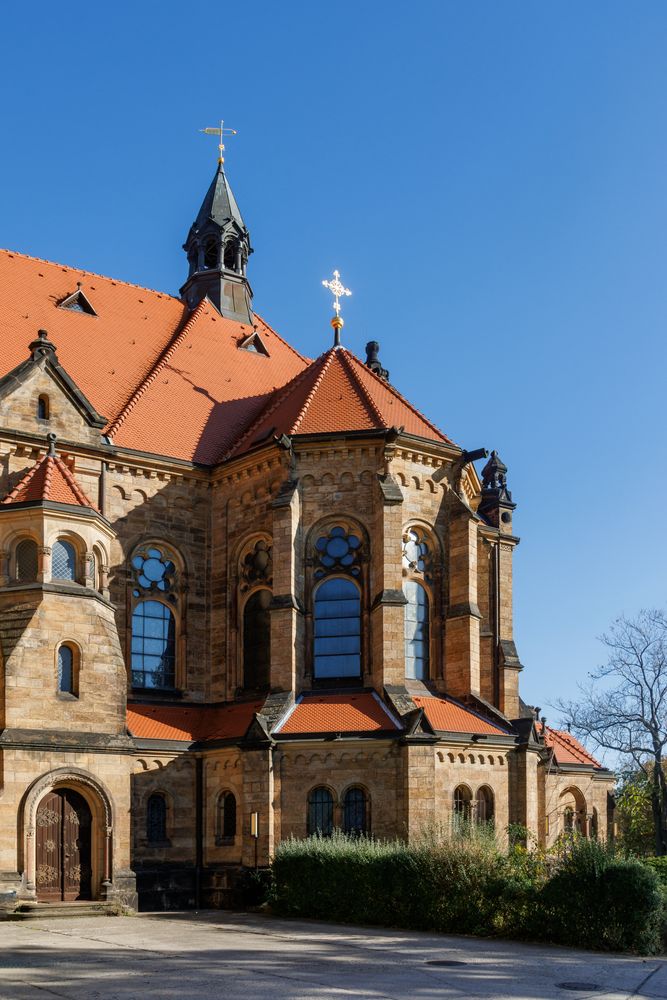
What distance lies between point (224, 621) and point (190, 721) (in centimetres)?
296

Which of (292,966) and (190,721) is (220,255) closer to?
(190,721)

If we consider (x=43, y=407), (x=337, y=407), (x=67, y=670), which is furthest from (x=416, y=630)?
(x=43, y=407)

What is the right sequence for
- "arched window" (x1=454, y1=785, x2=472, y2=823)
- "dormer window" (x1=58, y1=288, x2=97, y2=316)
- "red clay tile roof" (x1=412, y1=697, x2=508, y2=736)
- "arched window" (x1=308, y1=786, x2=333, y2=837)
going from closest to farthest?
1. "arched window" (x1=308, y1=786, x2=333, y2=837)
2. "arched window" (x1=454, y1=785, x2=472, y2=823)
3. "red clay tile roof" (x1=412, y1=697, x2=508, y2=736)
4. "dormer window" (x1=58, y1=288, x2=97, y2=316)

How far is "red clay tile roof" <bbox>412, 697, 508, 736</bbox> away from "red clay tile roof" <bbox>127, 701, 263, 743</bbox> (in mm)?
4391

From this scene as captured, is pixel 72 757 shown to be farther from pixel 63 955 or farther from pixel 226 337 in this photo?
pixel 226 337

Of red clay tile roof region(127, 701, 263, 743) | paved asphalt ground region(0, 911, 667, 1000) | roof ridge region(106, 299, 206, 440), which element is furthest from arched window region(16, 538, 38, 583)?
paved asphalt ground region(0, 911, 667, 1000)

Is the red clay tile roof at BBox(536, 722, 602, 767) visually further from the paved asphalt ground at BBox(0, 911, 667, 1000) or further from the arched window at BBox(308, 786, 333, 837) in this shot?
the paved asphalt ground at BBox(0, 911, 667, 1000)

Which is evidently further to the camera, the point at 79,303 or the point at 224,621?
the point at 79,303

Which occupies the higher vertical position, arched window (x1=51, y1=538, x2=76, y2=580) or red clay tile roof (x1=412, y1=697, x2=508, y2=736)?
arched window (x1=51, y1=538, x2=76, y2=580)

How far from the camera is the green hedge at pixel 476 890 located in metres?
19.8

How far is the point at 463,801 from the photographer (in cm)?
2945

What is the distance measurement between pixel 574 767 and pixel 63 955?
77.0ft

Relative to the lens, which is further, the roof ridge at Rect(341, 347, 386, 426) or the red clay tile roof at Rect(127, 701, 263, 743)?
the roof ridge at Rect(341, 347, 386, 426)

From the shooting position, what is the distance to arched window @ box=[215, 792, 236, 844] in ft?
98.8
